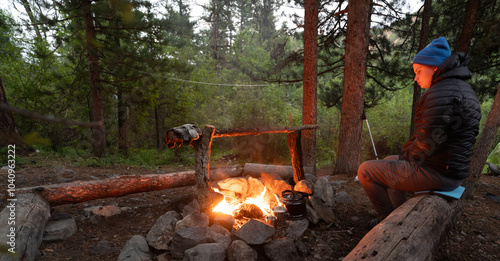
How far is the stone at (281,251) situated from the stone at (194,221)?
2.90ft

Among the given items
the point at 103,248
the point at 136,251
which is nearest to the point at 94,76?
the point at 103,248

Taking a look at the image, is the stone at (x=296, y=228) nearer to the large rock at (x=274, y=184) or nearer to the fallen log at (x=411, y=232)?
the large rock at (x=274, y=184)

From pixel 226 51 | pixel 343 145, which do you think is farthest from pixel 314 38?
pixel 226 51

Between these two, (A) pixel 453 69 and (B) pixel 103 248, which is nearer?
(A) pixel 453 69

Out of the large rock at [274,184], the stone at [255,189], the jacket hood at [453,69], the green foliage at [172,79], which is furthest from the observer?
the green foliage at [172,79]

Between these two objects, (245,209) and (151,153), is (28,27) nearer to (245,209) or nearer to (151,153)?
(151,153)

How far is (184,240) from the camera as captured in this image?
9.16 feet

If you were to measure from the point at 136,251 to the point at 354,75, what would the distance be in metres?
6.08

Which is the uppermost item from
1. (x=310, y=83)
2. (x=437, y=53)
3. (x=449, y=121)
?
(x=310, y=83)

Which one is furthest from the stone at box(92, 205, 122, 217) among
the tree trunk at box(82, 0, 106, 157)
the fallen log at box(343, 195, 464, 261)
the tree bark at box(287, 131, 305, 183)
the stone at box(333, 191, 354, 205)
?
the tree trunk at box(82, 0, 106, 157)

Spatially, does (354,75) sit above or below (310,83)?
above

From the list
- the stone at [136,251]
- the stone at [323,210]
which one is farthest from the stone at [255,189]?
the stone at [136,251]

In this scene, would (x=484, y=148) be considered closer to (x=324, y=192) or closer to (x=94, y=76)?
(x=324, y=192)

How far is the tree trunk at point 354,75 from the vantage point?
20.0 ft
